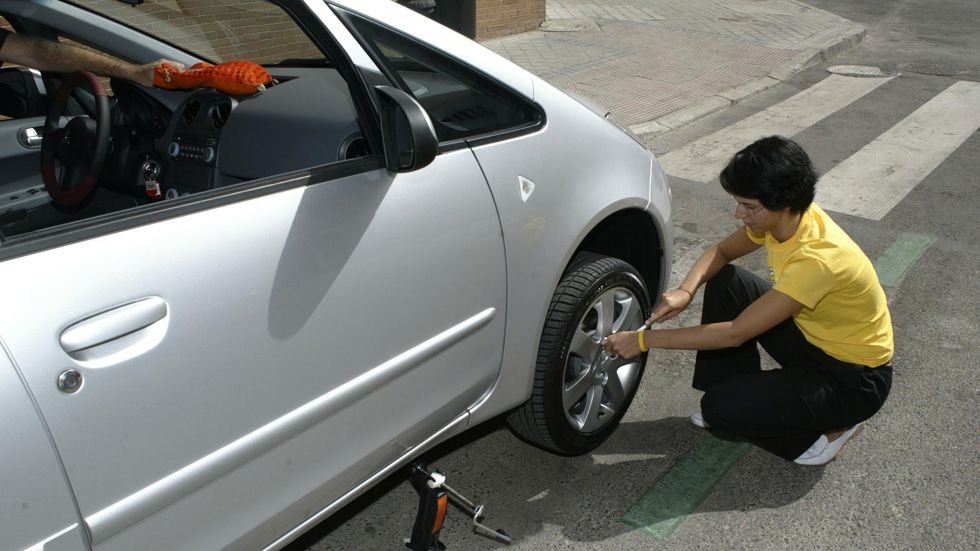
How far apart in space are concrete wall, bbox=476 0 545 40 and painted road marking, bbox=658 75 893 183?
348cm

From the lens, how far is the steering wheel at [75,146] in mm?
2576

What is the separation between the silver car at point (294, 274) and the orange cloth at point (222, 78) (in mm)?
44

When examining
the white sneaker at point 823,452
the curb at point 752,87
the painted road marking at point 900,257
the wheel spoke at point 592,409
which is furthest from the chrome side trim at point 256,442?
the curb at point 752,87

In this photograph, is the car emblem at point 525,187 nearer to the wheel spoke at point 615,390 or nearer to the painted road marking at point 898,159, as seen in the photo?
the wheel spoke at point 615,390

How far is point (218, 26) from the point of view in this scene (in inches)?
158

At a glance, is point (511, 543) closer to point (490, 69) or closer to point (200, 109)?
point (490, 69)

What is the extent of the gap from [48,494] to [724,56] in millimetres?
9485

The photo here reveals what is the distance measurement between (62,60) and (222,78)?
61 cm

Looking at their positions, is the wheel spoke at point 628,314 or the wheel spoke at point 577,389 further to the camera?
the wheel spoke at point 628,314

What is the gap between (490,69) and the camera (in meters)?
2.61

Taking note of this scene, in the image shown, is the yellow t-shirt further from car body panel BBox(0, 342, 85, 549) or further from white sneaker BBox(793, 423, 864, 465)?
car body panel BBox(0, 342, 85, 549)

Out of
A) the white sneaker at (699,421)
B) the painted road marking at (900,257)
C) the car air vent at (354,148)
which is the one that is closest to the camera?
the car air vent at (354,148)

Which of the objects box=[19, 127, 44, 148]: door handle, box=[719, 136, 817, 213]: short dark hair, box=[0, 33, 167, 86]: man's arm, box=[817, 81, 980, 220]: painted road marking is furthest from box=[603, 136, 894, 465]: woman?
box=[817, 81, 980, 220]: painted road marking

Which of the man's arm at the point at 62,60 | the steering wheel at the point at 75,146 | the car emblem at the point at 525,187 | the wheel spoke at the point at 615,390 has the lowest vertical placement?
the wheel spoke at the point at 615,390
